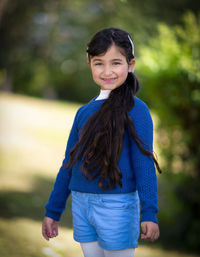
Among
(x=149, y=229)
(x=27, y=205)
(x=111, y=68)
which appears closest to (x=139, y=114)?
(x=111, y=68)

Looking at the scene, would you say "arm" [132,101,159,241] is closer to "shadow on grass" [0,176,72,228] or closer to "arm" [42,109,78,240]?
"arm" [42,109,78,240]

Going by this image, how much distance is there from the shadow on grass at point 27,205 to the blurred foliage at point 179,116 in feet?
5.51

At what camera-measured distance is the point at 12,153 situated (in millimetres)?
9805

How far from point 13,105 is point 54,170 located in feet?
23.8

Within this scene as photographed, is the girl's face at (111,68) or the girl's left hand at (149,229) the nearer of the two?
the girl's left hand at (149,229)

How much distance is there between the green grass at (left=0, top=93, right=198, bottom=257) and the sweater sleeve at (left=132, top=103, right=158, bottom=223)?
2.21 m

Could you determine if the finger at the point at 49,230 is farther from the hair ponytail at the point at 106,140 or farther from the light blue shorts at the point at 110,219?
the hair ponytail at the point at 106,140

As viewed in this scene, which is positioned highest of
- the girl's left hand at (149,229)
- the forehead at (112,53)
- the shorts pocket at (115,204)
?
the forehead at (112,53)

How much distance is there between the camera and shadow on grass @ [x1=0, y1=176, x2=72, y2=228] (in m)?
5.71

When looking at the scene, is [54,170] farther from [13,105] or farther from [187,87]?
[13,105]

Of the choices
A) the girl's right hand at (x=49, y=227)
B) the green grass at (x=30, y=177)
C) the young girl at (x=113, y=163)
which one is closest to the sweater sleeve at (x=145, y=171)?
the young girl at (x=113, y=163)

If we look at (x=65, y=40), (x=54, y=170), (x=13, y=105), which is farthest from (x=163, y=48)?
(x=65, y=40)

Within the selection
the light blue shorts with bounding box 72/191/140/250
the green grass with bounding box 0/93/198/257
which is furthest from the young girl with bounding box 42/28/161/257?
the green grass with bounding box 0/93/198/257

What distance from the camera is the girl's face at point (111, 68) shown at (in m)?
2.37
